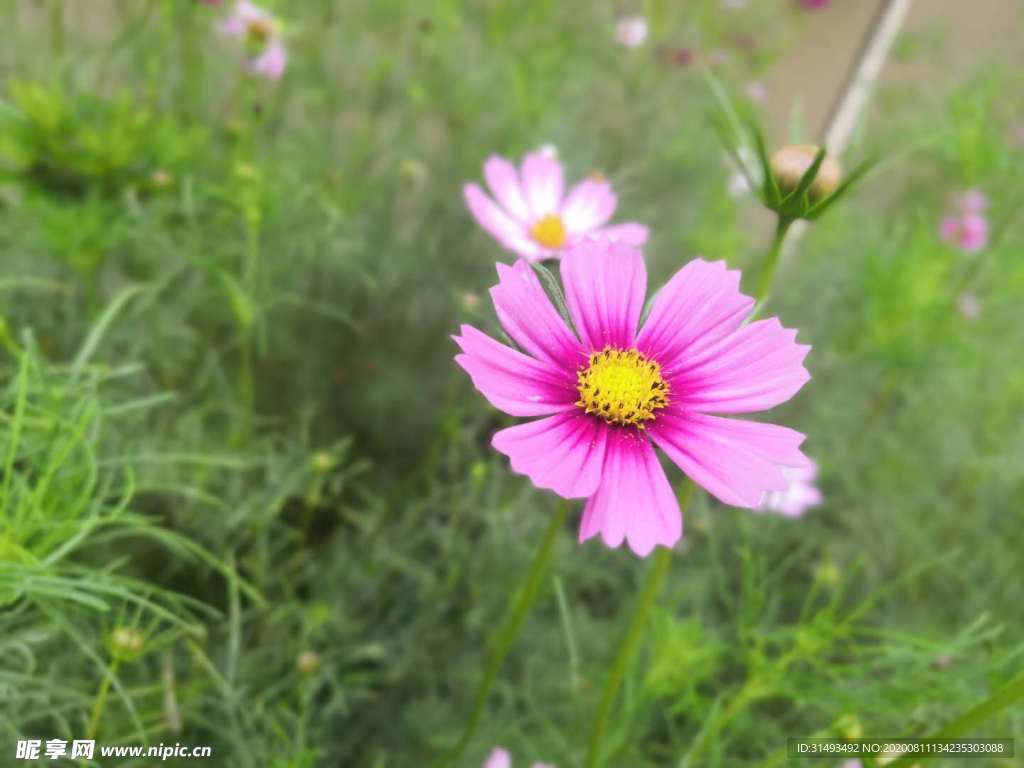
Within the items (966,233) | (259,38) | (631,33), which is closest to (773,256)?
(259,38)

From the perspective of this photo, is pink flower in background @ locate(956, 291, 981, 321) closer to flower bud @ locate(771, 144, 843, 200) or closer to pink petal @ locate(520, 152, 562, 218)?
pink petal @ locate(520, 152, 562, 218)

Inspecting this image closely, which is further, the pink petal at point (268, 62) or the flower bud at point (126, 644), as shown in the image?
the pink petal at point (268, 62)

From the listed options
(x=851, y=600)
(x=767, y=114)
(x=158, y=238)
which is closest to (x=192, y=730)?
(x=158, y=238)

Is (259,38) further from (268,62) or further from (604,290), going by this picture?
(604,290)

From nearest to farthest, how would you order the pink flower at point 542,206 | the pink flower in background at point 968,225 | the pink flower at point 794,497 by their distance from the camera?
the pink flower at point 542,206 → the pink flower at point 794,497 → the pink flower in background at point 968,225

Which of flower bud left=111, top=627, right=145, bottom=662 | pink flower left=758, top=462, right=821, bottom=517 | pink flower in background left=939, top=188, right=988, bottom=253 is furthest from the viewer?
pink flower in background left=939, top=188, right=988, bottom=253

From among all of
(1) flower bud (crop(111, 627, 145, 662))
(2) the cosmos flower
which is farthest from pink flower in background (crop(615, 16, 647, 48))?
(1) flower bud (crop(111, 627, 145, 662))

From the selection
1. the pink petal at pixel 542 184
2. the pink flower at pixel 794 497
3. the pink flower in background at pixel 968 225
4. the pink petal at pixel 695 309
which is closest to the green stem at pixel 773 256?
the pink petal at pixel 695 309

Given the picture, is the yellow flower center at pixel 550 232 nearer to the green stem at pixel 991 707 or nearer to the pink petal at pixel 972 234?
the green stem at pixel 991 707
